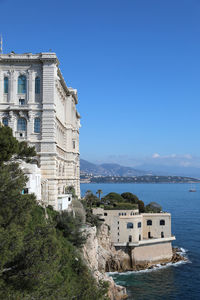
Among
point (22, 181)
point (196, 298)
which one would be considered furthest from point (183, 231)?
point (22, 181)

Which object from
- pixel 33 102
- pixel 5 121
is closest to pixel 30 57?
pixel 33 102

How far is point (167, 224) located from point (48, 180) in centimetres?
2525

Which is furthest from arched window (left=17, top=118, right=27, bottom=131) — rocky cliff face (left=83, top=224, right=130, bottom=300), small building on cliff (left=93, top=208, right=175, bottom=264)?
small building on cliff (left=93, top=208, right=175, bottom=264)

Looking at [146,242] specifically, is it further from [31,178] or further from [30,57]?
[30,57]

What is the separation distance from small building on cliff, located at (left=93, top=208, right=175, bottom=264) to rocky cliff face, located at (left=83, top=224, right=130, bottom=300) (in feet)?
5.26

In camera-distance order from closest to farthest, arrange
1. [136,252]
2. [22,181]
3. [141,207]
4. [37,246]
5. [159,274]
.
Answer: [37,246], [22,181], [159,274], [136,252], [141,207]

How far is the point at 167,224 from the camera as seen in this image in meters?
51.0

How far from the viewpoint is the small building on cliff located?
4650 centimetres

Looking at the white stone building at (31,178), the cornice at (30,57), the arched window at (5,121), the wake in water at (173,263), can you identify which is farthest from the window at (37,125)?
the wake in water at (173,263)

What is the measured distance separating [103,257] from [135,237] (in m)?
7.72

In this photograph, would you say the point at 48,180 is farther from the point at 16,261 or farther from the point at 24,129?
the point at 16,261

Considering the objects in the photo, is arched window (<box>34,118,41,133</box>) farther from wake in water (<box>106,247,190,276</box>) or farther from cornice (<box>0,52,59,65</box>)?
wake in water (<box>106,247,190,276</box>)

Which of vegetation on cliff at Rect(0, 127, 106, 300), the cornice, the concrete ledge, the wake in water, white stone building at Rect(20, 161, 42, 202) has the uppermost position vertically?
the cornice

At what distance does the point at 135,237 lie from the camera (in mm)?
47156
